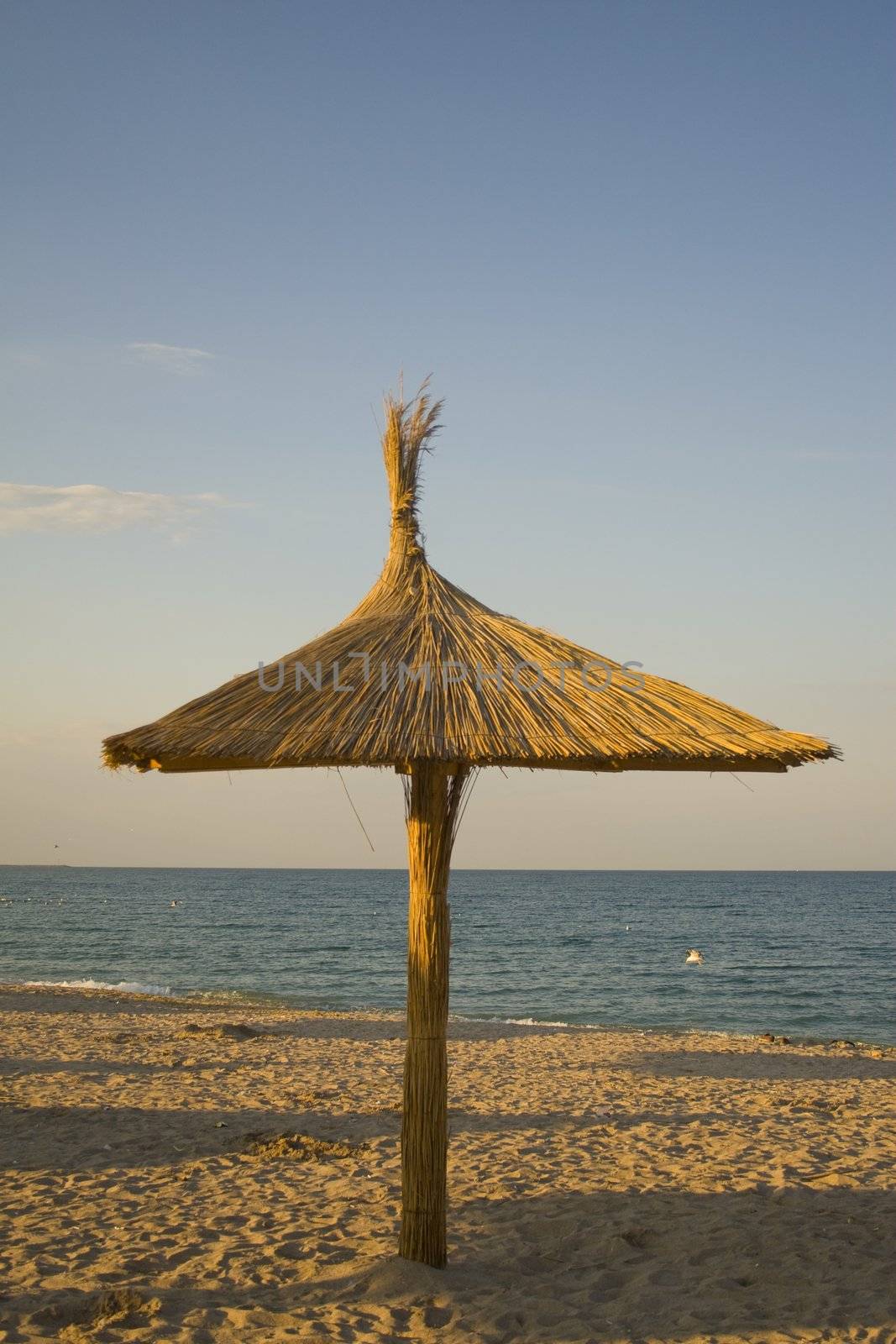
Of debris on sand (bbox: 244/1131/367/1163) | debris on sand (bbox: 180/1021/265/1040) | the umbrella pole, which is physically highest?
the umbrella pole

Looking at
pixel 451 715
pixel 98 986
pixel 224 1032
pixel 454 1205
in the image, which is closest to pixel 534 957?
pixel 98 986

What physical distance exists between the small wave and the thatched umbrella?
1845 centimetres

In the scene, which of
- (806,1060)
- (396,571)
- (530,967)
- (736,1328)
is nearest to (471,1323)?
(736,1328)

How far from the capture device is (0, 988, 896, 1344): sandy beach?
4066mm

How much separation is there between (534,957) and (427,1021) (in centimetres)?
2921

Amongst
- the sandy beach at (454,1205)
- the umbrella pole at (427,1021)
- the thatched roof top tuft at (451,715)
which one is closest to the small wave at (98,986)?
the sandy beach at (454,1205)

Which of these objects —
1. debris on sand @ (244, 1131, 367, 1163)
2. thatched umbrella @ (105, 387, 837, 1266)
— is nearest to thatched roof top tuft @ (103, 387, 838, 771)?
thatched umbrella @ (105, 387, 837, 1266)

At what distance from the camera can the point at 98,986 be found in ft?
73.8

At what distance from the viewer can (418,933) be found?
4195 mm

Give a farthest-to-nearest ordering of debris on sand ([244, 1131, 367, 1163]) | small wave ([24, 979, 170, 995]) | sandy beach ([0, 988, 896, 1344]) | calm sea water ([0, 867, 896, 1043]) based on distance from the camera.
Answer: calm sea water ([0, 867, 896, 1043]) < small wave ([24, 979, 170, 995]) < debris on sand ([244, 1131, 367, 1163]) < sandy beach ([0, 988, 896, 1344])

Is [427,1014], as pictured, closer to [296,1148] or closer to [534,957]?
[296,1148]

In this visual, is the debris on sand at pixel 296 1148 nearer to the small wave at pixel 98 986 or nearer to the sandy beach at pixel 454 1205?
the sandy beach at pixel 454 1205

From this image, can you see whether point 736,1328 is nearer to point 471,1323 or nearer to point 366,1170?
point 471,1323

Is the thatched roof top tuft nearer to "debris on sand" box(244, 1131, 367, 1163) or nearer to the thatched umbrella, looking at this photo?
the thatched umbrella
